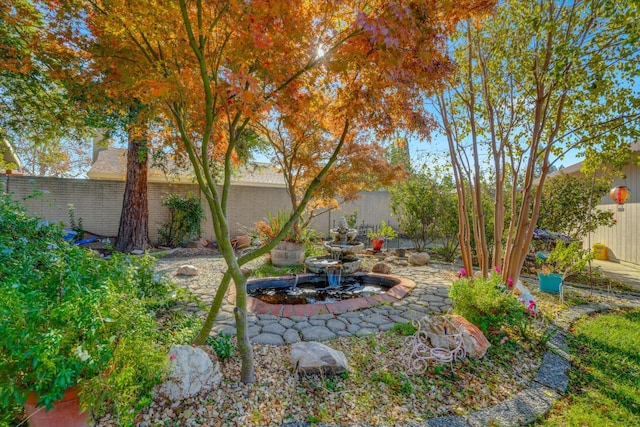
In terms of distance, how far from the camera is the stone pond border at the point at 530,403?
5.70ft

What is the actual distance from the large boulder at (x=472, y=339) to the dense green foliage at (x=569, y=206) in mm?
4974

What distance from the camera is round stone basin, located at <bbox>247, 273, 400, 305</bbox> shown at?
13.9 feet

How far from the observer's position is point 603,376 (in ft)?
7.58

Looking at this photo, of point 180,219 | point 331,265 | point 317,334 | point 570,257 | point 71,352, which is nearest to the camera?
point 71,352

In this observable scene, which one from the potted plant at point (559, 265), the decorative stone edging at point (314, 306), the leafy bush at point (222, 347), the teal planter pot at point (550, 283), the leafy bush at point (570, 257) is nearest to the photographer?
the leafy bush at point (222, 347)

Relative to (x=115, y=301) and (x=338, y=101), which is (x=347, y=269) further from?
(x=115, y=301)

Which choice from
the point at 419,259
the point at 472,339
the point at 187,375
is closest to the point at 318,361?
the point at 187,375

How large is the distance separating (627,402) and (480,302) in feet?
3.36

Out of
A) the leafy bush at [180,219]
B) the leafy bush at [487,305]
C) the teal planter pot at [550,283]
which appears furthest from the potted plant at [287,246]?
the teal planter pot at [550,283]

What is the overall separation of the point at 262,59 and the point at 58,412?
88.8 inches

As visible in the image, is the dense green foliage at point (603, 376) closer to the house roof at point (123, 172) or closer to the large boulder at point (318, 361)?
the large boulder at point (318, 361)

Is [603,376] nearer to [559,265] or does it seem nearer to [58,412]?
[559,265]

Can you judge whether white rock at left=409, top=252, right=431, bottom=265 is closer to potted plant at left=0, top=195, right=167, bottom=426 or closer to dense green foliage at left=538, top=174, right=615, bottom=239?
dense green foliage at left=538, top=174, right=615, bottom=239

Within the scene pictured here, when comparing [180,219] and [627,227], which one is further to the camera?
[180,219]
